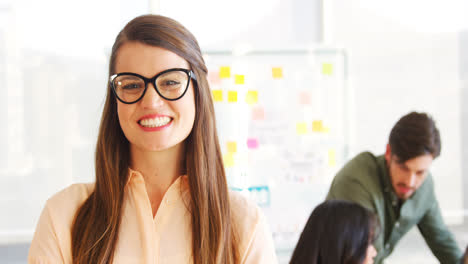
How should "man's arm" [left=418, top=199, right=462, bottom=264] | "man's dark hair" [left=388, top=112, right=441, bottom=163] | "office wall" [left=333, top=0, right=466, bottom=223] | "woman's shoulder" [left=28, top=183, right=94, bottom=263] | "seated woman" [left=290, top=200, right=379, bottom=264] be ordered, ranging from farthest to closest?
"office wall" [left=333, top=0, right=466, bottom=223], "man's arm" [left=418, top=199, right=462, bottom=264], "man's dark hair" [left=388, top=112, right=441, bottom=163], "seated woman" [left=290, top=200, right=379, bottom=264], "woman's shoulder" [left=28, top=183, right=94, bottom=263]

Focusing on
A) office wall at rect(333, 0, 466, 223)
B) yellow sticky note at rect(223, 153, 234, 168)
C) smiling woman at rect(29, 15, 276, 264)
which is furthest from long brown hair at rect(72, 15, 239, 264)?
office wall at rect(333, 0, 466, 223)

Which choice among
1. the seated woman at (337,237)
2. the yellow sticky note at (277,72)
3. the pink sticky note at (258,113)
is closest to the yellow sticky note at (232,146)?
the pink sticky note at (258,113)

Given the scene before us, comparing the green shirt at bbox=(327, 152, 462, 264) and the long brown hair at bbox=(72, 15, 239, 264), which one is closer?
the long brown hair at bbox=(72, 15, 239, 264)

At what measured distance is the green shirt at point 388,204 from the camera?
1852 millimetres

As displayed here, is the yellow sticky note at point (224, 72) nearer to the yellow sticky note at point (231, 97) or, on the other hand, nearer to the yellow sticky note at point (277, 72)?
the yellow sticky note at point (231, 97)

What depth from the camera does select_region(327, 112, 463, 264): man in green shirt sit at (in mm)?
1819

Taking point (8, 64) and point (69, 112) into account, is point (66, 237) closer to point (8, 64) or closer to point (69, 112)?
point (69, 112)

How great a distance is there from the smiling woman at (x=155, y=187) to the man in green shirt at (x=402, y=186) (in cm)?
98

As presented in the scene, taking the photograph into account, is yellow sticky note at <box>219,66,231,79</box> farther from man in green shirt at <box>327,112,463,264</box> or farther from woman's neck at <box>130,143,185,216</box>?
woman's neck at <box>130,143,185,216</box>

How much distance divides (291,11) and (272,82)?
52 centimetres

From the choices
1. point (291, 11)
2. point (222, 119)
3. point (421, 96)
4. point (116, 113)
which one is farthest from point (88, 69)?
point (421, 96)

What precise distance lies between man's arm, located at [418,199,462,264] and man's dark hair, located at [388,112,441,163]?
33 centimetres

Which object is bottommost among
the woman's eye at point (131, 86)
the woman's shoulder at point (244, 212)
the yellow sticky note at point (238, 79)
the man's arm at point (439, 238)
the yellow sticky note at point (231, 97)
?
the man's arm at point (439, 238)

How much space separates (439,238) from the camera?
1.98 m
